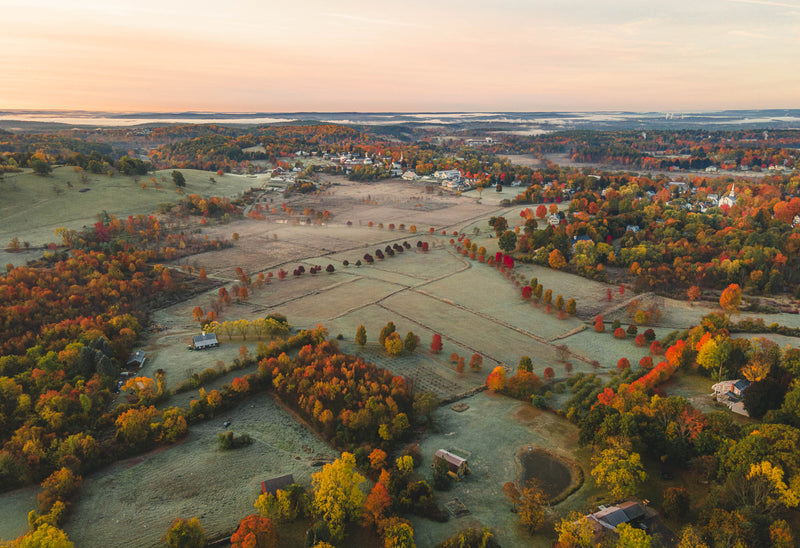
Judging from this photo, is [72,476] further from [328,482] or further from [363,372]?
[363,372]

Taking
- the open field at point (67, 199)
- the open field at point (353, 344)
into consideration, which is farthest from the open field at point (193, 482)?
the open field at point (67, 199)

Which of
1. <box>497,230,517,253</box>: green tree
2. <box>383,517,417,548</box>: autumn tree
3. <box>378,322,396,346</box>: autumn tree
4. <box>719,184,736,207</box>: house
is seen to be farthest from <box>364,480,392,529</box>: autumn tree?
<box>719,184,736,207</box>: house

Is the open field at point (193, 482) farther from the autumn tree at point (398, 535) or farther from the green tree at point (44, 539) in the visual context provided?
the autumn tree at point (398, 535)

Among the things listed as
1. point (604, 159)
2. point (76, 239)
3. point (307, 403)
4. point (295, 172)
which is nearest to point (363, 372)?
point (307, 403)

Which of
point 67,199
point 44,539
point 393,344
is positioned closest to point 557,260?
point 393,344

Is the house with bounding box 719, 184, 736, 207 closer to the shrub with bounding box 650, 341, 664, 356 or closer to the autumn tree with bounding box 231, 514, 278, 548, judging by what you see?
the shrub with bounding box 650, 341, 664, 356

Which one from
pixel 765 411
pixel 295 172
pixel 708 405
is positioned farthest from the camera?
pixel 295 172
